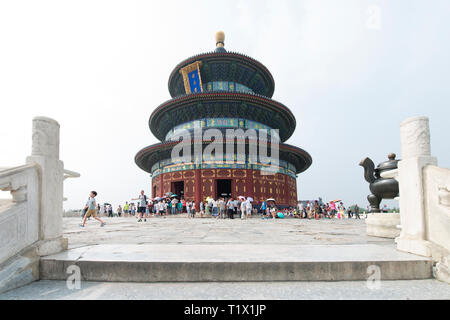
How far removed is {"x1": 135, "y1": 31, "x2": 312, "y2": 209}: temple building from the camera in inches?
810

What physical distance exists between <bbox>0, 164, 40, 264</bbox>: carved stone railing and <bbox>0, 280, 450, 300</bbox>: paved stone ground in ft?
1.59

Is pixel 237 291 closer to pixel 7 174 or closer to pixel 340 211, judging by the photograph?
pixel 7 174

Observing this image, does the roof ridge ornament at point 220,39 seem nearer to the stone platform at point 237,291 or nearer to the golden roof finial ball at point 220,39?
the golden roof finial ball at point 220,39

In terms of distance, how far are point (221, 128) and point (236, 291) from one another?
2014 cm

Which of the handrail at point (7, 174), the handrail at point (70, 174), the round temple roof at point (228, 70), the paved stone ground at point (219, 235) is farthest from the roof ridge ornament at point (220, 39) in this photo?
the handrail at point (7, 174)

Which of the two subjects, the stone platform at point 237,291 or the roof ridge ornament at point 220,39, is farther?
the roof ridge ornament at point 220,39

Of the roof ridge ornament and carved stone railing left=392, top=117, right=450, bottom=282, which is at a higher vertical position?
the roof ridge ornament

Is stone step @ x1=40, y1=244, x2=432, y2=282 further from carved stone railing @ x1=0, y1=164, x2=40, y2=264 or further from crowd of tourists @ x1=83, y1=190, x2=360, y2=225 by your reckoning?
crowd of tourists @ x1=83, y1=190, x2=360, y2=225

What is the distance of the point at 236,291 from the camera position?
92.3 inches

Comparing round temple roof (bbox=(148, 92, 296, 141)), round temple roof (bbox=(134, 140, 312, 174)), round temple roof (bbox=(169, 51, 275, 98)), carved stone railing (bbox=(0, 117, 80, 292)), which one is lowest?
carved stone railing (bbox=(0, 117, 80, 292))

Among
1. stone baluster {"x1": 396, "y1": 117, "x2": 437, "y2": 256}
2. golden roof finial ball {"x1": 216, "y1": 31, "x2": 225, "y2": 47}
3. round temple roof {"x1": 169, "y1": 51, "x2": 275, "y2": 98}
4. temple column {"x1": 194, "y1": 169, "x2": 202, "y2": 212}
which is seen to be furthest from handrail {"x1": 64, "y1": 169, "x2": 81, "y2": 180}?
golden roof finial ball {"x1": 216, "y1": 31, "x2": 225, "y2": 47}

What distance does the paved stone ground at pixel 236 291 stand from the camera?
222 centimetres

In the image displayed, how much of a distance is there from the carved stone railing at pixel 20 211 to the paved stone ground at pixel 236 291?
1.59ft
